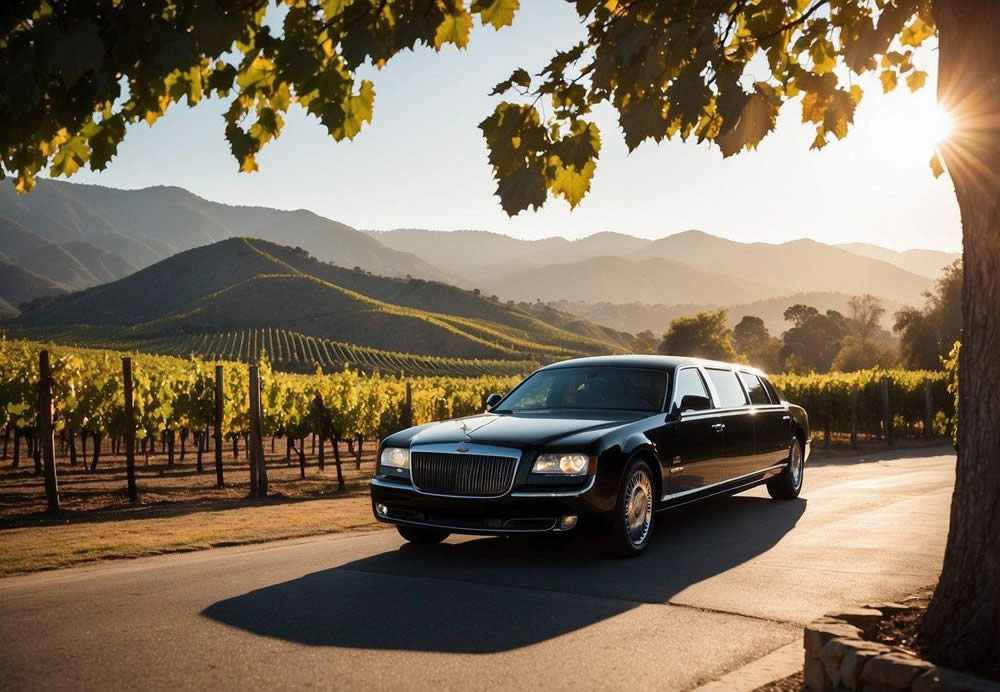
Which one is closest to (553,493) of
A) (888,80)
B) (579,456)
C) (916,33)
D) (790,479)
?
(579,456)

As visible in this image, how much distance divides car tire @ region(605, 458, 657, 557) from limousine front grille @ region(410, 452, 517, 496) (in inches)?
39.2

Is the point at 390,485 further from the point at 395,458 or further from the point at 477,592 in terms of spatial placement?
the point at 477,592

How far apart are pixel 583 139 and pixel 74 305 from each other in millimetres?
189431

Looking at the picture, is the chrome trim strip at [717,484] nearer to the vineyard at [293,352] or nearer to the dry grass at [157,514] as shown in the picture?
the dry grass at [157,514]

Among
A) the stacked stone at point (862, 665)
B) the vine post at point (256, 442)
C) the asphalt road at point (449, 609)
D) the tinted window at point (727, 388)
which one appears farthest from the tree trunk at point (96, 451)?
the stacked stone at point (862, 665)

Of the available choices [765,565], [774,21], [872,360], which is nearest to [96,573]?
[765,565]

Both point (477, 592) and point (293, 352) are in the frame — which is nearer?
point (477, 592)

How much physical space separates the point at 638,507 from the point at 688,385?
1.89 m

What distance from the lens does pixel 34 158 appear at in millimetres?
6156

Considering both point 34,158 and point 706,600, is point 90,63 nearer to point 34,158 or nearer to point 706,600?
point 34,158

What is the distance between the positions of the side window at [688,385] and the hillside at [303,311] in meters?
Result: 120

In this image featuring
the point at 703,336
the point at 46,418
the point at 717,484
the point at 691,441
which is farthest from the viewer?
the point at 703,336

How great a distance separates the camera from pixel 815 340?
130 metres

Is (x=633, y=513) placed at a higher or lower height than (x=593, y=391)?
lower
